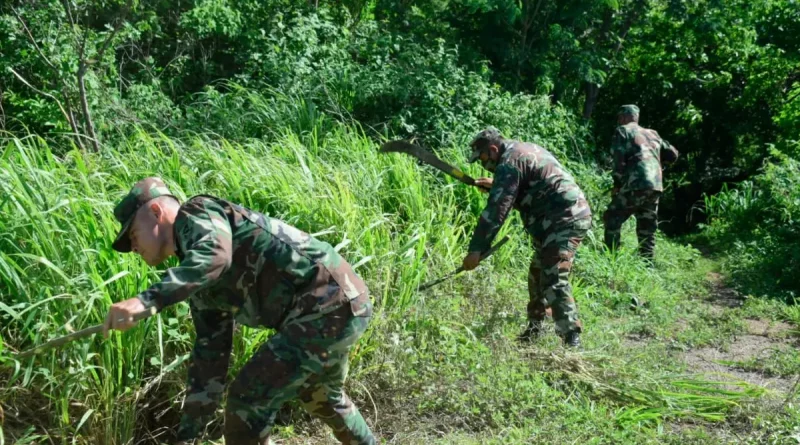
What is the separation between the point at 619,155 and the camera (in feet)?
25.4

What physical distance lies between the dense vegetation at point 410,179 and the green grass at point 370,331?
2cm

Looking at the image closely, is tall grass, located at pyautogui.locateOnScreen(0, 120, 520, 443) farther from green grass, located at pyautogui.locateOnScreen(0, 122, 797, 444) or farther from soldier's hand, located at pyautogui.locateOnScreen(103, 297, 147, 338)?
soldier's hand, located at pyautogui.locateOnScreen(103, 297, 147, 338)

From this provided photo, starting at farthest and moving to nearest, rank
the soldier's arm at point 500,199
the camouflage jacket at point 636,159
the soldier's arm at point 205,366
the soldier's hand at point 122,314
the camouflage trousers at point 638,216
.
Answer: the camouflage trousers at point 638,216, the camouflage jacket at point 636,159, the soldier's arm at point 500,199, the soldier's arm at point 205,366, the soldier's hand at point 122,314

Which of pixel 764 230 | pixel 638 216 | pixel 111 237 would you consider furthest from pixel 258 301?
pixel 764 230

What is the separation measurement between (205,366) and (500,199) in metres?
2.36

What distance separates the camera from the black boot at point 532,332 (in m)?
5.29

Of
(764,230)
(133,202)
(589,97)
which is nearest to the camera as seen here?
(133,202)

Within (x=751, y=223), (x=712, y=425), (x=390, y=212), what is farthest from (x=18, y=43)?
(x=751, y=223)

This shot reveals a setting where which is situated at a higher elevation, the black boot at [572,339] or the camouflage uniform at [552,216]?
the camouflage uniform at [552,216]

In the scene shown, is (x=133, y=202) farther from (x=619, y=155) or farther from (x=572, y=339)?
(x=619, y=155)

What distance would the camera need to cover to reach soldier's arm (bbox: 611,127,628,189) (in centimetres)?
771

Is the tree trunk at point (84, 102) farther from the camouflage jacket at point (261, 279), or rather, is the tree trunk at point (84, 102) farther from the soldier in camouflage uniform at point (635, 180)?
the soldier in camouflage uniform at point (635, 180)

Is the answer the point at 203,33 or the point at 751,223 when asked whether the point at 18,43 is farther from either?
the point at 751,223

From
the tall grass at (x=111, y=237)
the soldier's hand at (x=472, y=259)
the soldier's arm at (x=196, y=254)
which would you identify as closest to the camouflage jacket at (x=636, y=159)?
Answer: the tall grass at (x=111, y=237)
